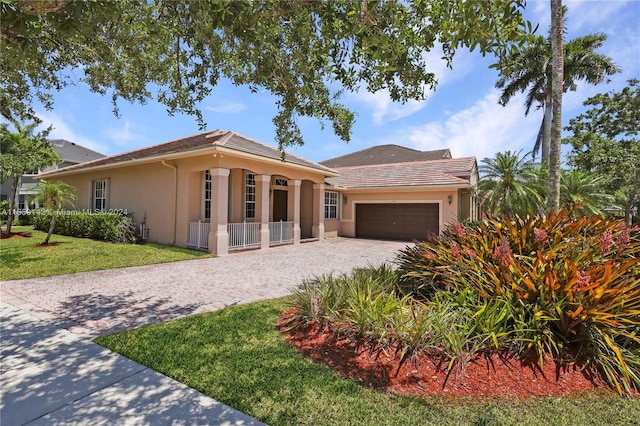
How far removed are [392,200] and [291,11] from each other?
16353mm

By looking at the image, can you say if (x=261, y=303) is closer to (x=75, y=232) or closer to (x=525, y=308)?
(x=525, y=308)

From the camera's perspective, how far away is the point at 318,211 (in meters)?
18.2

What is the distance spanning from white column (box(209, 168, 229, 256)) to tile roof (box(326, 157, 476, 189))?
8786 millimetres

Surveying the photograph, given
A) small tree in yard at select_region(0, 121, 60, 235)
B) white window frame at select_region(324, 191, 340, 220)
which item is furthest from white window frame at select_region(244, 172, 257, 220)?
small tree in yard at select_region(0, 121, 60, 235)

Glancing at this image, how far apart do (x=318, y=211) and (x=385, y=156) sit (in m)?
18.7

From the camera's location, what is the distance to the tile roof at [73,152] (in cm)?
3308

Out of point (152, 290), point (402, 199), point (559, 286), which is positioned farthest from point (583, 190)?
point (152, 290)

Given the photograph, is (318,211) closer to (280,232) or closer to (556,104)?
(280,232)

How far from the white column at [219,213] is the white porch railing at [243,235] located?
70cm

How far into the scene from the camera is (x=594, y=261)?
4.78 meters

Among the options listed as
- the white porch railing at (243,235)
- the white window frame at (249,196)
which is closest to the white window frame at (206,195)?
the white porch railing at (243,235)

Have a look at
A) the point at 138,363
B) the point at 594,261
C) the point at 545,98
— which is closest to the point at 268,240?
the point at 138,363

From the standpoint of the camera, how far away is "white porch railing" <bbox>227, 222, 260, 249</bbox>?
13.3 m

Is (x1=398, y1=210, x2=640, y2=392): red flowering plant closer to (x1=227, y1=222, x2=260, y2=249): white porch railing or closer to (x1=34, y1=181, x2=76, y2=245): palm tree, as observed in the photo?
(x1=227, y1=222, x2=260, y2=249): white porch railing
